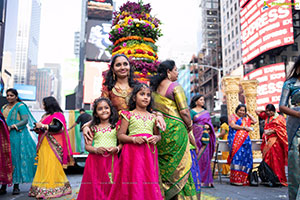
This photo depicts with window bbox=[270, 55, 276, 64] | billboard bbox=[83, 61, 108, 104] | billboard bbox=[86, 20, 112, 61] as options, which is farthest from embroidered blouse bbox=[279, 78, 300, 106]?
window bbox=[270, 55, 276, 64]

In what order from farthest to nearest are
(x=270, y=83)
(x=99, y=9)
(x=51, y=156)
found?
(x=99, y=9)
(x=270, y=83)
(x=51, y=156)

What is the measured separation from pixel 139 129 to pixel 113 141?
426mm

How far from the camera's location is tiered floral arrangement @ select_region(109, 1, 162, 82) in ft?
17.5

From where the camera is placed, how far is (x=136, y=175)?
259 cm

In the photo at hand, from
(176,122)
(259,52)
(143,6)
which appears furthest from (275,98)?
(176,122)

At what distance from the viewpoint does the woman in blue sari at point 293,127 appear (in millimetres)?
3184

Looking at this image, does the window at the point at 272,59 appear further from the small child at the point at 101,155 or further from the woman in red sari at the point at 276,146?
the small child at the point at 101,155

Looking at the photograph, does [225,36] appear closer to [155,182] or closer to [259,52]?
[259,52]

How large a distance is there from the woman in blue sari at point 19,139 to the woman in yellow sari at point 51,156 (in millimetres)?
612

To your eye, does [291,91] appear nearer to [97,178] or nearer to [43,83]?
[97,178]

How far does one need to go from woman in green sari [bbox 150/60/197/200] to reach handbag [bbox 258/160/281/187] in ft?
12.0

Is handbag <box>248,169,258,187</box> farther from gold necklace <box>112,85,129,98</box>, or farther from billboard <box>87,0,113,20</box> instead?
billboard <box>87,0,113,20</box>

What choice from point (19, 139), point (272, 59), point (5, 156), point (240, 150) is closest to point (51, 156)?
point (5, 156)

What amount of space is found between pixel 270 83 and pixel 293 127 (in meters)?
30.4
